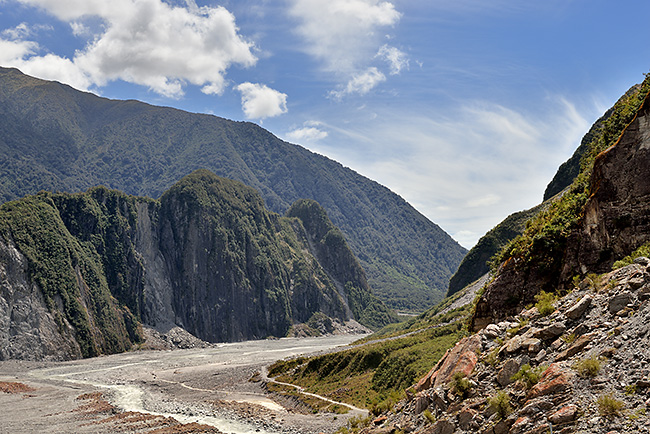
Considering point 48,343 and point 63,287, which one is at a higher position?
point 63,287

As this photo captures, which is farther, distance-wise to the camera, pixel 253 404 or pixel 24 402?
pixel 24 402

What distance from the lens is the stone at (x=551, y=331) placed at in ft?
47.0

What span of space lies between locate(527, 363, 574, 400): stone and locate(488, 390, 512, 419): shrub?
70cm

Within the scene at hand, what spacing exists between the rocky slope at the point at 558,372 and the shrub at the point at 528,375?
3 centimetres

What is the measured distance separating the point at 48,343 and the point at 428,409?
125 meters

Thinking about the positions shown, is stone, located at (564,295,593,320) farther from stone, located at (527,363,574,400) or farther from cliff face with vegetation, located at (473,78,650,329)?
cliff face with vegetation, located at (473,78,650,329)

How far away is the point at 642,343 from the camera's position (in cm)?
1162

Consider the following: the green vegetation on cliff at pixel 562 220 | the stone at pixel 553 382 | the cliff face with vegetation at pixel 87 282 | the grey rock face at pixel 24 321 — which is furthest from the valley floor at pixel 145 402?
the stone at pixel 553 382

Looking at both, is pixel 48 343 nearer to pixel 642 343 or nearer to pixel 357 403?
pixel 357 403

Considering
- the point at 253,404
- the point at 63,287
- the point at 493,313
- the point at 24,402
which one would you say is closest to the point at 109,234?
the point at 63,287

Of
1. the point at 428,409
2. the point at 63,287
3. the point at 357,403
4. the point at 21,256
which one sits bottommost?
the point at 357,403

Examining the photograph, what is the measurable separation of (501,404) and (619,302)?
464 centimetres

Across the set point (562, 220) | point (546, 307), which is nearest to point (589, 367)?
Result: point (546, 307)

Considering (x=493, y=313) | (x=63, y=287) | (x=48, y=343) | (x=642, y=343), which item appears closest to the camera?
(x=642, y=343)
